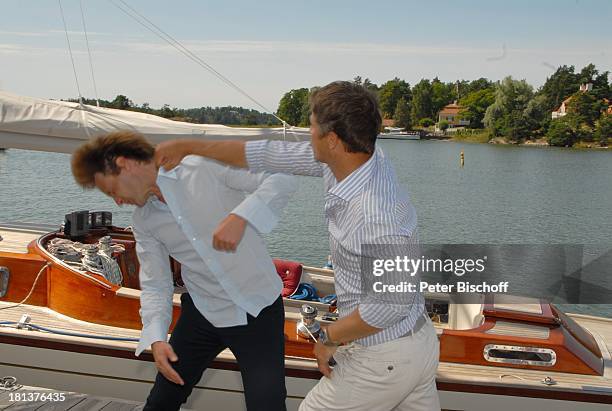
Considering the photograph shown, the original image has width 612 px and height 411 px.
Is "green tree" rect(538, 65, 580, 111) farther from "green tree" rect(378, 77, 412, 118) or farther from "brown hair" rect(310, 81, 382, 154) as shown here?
"brown hair" rect(310, 81, 382, 154)

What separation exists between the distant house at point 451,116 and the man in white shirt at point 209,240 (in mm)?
127025

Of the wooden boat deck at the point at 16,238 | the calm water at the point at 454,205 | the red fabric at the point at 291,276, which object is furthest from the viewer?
the calm water at the point at 454,205

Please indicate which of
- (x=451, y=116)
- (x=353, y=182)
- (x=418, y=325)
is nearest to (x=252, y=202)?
(x=353, y=182)

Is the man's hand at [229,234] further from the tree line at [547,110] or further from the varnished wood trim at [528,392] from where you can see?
the tree line at [547,110]

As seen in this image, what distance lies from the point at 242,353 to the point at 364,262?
99cm

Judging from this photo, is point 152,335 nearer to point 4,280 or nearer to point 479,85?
point 4,280

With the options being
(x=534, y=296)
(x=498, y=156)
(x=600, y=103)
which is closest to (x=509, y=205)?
(x=534, y=296)

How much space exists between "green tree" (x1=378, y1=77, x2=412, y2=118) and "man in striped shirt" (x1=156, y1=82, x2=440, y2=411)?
452ft

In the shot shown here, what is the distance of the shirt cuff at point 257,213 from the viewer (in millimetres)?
2564

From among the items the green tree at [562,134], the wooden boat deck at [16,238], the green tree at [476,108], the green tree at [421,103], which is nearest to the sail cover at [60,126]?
the wooden boat deck at [16,238]

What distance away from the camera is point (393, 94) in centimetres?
14100

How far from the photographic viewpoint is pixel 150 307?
10.1 feet

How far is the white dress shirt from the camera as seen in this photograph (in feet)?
8.96

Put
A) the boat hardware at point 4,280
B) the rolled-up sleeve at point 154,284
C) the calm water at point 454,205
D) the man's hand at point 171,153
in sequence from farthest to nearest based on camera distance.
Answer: the calm water at point 454,205 → the boat hardware at point 4,280 → the rolled-up sleeve at point 154,284 → the man's hand at point 171,153
